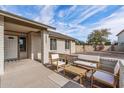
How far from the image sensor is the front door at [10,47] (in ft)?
26.2

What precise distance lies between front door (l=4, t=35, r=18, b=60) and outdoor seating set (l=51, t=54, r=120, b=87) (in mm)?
4153

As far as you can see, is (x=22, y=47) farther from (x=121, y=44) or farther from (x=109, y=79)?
(x=121, y=44)

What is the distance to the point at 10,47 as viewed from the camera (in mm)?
8250

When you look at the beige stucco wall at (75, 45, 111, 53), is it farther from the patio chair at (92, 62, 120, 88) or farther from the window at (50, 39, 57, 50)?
the patio chair at (92, 62, 120, 88)

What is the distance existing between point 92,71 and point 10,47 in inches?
281

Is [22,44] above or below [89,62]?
above

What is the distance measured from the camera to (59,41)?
11789 millimetres

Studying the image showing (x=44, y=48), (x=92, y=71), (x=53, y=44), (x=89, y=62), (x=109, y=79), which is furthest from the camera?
(x=53, y=44)

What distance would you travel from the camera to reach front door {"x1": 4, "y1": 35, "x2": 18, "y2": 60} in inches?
314

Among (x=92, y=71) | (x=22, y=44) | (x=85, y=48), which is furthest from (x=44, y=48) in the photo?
(x=85, y=48)

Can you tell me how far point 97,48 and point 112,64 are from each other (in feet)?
79.7

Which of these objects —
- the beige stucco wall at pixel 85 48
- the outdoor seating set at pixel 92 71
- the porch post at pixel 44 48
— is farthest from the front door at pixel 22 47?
the beige stucco wall at pixel 85 48
